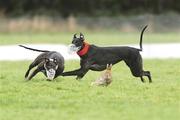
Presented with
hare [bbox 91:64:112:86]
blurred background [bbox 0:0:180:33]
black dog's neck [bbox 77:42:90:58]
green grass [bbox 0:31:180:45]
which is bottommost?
hare [bbox 91:64:112:86]

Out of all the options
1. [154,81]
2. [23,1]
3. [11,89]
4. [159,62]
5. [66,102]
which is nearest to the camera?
[66,102]

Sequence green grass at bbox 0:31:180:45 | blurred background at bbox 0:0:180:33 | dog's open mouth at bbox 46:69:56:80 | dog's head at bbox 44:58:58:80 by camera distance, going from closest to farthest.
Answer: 1. dog's head at bbox 44:58:58:80
2. dog's open mouth at bbox 46:69:56:80
3. green grass at bbox 0:31:180:45
4. blurred background at bbox 0:0:180:33

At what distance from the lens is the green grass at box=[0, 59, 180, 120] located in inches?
452

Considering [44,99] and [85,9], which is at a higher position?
[85,9]

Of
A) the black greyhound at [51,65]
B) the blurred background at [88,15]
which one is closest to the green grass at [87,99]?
the black greyhound at [51,65]

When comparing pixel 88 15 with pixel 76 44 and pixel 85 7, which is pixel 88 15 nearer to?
pixel 85 7

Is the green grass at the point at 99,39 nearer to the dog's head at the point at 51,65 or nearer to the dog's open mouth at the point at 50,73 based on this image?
the dog's open mouth at the point at 50,73

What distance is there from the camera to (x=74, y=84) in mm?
15406

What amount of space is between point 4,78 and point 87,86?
3.11m

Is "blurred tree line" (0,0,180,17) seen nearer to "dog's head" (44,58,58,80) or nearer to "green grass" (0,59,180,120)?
"green grass" (0,59,180,120)

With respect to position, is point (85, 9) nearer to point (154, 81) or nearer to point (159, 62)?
point (159, 62)

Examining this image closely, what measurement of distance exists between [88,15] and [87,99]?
153 feet

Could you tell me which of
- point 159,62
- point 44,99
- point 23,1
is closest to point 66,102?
point 44,99

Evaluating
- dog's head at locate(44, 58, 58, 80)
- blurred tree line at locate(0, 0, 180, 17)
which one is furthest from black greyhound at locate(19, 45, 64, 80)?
blurred tree line at locate(0, 0, 180, 17)
